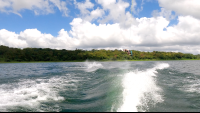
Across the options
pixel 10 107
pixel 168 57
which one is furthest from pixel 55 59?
pixel 10 107

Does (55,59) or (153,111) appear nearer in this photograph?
(153,111)

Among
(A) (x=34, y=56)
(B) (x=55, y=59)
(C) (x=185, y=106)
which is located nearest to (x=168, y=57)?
(B) (x=55, y=59)

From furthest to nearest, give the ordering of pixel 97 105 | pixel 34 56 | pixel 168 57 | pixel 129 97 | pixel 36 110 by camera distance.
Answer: pixel 168 57 → pixel 34 56 → pixel 129 97 → pixel 97 105 → pixel 36 110

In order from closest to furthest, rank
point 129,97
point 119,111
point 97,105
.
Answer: point 119,111 < point 97,105 < point 129,97

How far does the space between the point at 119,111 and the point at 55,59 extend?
112554 mm

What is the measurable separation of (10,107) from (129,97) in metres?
5.91

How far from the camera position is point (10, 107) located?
21.6ft

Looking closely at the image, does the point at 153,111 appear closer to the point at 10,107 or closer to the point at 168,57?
the point at 10,107

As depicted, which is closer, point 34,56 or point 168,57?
point 34,56

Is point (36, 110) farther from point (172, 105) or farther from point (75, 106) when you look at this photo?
point (172, 105)

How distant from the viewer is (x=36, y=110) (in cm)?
627

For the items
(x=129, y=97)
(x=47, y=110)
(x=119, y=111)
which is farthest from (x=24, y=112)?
(x=129, y=97)

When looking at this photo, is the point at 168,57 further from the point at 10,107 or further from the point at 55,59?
the point at 10,107

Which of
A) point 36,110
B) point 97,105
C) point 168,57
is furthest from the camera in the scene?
point 168,57
